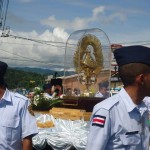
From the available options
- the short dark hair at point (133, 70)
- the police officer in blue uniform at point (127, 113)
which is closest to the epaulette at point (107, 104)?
the police officer in blue uniform at point (127, 113)

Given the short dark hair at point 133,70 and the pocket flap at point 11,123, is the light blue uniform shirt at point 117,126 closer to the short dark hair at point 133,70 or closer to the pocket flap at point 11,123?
the short dark hair at point 133,70

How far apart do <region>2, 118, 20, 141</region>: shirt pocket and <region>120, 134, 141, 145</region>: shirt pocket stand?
3.59ft

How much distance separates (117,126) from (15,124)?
1.08 m

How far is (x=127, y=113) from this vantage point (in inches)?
85.4

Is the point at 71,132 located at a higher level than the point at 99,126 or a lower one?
lower

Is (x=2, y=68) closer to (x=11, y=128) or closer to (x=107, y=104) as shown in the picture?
(x=11, y=128)

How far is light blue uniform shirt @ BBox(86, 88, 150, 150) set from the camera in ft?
6.84

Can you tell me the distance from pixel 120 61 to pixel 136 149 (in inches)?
20.4

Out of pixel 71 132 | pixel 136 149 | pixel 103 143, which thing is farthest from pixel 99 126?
pixel 71 132

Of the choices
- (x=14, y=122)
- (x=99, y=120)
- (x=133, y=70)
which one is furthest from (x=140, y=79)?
(x=14, y=122)

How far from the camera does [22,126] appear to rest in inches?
116

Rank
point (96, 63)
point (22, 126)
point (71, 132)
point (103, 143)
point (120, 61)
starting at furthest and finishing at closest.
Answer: point (96, 63)
point (71, 132)
point (22, 126)
point (120, 61)
point (103, 143)

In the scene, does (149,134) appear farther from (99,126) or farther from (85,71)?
(85,71)

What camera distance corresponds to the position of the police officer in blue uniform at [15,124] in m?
2.93
